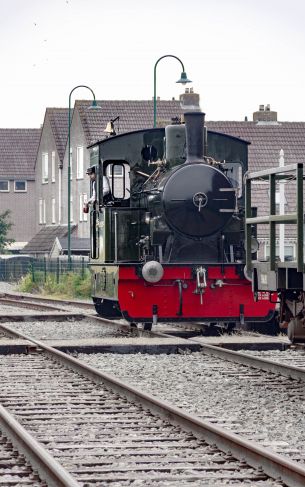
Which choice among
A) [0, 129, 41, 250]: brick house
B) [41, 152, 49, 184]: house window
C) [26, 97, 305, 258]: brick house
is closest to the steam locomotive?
[26, 97, 305, 258]: brick house

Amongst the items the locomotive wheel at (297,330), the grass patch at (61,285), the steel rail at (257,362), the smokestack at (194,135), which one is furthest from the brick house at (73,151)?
the locomotive wheel at (297,330)

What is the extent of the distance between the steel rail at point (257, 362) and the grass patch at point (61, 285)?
2197 cm

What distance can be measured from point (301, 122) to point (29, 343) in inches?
1736

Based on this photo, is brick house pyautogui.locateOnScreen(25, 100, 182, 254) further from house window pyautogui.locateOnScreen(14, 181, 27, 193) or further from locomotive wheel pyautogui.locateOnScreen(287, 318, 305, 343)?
locomotive wheel pyautogui.locateOnScreen(287, 318, 305, 343)

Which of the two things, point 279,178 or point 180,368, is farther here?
point 180,368

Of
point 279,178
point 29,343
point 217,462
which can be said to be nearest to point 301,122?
point 29,343

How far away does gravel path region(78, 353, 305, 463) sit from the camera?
9047 mm

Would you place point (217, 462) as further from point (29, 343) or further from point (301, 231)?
point (29, 343)

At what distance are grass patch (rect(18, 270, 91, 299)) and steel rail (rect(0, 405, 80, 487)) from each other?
2826 centimetres

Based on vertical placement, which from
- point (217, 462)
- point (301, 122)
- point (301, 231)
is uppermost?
point (301, 122)

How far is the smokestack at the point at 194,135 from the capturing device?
60.4 feet

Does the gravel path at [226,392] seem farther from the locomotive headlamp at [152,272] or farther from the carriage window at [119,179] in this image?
the carriage window at [119,179]

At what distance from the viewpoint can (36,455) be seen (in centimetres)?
763

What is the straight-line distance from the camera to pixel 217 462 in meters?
7.77
